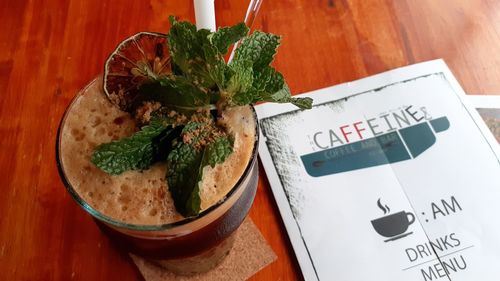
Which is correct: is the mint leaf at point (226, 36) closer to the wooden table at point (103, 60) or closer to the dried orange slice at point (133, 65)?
the dried orange slice at point (133, 65)

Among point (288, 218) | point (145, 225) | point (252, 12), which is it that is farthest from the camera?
point (252, 12)

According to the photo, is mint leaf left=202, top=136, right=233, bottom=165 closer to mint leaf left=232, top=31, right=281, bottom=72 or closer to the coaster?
mint leaf left=232, top=31, right=281, bottom=72

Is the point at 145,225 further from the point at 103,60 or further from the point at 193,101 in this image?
the point at 103,60

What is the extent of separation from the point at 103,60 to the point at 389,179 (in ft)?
1.49

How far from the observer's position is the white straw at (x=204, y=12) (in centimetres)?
54

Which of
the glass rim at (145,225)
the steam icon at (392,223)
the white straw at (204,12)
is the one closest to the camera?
the glass rim at (145,225)

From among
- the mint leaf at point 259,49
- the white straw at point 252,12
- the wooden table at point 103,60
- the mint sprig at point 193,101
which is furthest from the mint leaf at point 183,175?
the white straw at point 252,12

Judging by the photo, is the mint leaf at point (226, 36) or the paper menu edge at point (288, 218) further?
the paper menu edge at point (288, 218)

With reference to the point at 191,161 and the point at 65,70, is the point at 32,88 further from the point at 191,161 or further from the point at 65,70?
the point at 191,161

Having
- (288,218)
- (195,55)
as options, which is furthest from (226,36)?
(288,218)

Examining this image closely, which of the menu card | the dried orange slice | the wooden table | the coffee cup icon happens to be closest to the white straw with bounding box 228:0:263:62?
the wooden table

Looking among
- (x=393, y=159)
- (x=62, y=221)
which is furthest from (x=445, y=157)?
(x=62, y=221)

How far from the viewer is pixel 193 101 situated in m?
0.47

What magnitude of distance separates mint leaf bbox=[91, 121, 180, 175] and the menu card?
0.25 metres
